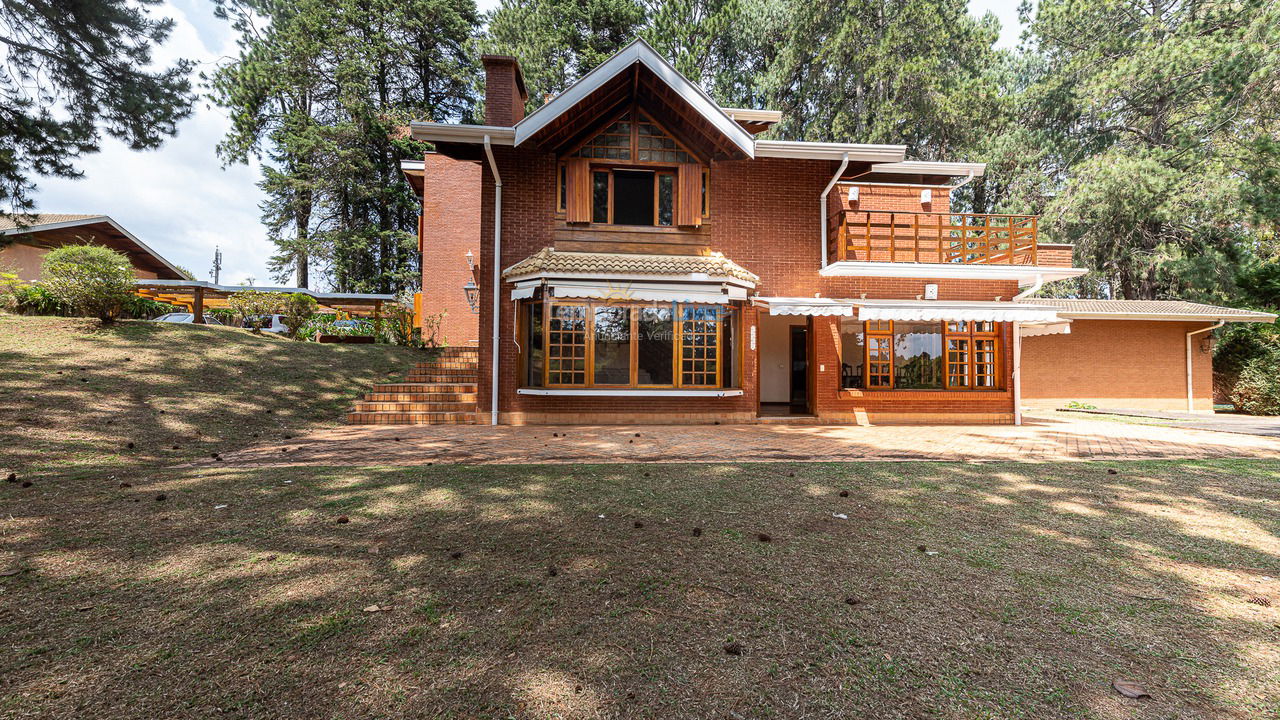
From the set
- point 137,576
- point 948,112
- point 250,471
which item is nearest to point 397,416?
point 250,471

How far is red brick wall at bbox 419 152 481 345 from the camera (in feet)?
60.8

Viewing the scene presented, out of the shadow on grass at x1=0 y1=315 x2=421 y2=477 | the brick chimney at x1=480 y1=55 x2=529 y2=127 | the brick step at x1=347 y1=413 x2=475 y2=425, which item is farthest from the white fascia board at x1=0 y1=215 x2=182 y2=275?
the brick chimney at x1=480 y1=55 x2=529 y2=127

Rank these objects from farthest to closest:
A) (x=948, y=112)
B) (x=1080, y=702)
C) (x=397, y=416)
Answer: (x=948, y=112) < (x=397, y=416) < (x=1080, y=702)

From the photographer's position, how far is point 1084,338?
2075cm

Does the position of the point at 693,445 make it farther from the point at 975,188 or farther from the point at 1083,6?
the point at 1083,6

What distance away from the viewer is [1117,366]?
20.8m

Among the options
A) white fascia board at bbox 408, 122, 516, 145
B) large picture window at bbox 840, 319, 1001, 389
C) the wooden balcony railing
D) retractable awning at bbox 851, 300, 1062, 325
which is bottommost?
large picture window at bbox 840, 319, 1001, 389

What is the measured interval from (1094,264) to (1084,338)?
869 centimetres

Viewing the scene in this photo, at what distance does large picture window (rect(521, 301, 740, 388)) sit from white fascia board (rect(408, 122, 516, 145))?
3938 millimetres

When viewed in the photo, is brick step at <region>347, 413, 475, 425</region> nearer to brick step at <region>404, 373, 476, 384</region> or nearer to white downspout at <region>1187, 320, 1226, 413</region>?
brick step at <region>404, 373, 476, 384</region>

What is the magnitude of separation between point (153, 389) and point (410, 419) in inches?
185

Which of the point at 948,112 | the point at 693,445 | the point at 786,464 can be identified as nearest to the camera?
the point at 786,464

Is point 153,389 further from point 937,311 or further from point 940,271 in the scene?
point 940,271

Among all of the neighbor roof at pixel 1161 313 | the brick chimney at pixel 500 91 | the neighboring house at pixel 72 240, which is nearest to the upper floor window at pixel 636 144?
the brick chimney at pixel 500 91
